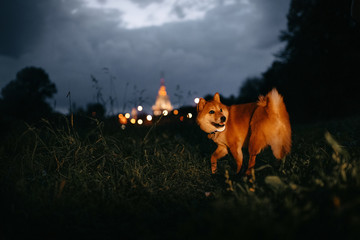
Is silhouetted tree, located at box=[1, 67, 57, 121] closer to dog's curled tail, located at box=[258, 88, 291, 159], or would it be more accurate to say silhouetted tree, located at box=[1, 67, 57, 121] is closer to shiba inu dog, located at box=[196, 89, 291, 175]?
shiba inu dog, located at box=[196, 89, 291, 175]

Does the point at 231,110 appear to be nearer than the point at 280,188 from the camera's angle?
No

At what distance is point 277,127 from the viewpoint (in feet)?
10.3

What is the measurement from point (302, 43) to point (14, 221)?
18888 mm

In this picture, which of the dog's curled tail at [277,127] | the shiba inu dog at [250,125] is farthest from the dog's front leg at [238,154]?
the dog's curled tail at [277,127]

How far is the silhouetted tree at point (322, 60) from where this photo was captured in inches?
582

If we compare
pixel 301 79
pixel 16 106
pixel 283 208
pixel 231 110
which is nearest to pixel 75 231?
pixel 283 208

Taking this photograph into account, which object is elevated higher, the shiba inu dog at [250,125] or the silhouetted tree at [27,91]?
the silhouetted tree at [27,91]

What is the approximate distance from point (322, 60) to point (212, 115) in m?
15.5

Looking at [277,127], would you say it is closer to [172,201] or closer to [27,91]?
[172,201]

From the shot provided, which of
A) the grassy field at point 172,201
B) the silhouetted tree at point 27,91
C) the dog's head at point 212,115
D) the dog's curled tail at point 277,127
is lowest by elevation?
the grassy field at point 172,201

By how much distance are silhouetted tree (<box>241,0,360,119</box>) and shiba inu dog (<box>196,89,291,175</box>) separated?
471 inches

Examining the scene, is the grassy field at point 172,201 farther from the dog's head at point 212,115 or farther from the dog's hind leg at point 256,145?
the dog's head at point 212,115

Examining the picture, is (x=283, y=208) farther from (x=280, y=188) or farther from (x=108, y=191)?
(x=108, y=191)

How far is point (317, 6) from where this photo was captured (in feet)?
51.3
